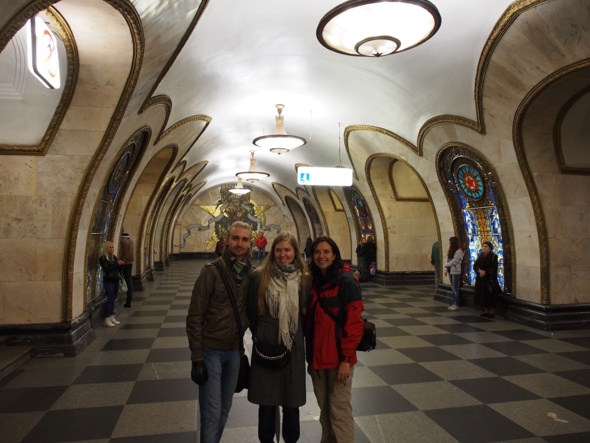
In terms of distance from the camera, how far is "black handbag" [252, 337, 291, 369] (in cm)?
246

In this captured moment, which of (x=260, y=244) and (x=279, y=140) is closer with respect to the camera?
(x=279, y=140)

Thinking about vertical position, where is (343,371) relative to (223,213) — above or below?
below

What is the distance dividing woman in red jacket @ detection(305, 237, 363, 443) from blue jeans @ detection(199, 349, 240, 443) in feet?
1.43

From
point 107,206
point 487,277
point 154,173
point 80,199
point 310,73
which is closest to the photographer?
point 80,199

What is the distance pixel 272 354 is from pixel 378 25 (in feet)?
10.3

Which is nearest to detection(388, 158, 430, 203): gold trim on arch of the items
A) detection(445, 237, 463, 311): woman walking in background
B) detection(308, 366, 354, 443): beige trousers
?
detection(445, 237, 463, 311): woman walking in background

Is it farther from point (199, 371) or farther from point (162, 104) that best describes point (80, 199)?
point (199, 371)

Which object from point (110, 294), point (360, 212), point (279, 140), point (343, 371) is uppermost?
point (279, 140)

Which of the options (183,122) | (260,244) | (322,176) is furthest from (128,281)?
(260,244)

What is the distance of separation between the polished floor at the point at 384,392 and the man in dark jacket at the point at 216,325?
31.8 inches

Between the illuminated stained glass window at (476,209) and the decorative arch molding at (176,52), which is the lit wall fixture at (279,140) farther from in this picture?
the decorative arch molding at (176,52)

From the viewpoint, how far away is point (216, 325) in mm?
2523

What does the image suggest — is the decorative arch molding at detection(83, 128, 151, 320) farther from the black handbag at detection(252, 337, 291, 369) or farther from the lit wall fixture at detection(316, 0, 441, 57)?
the black handbag at detection(252, 337, 291, 369)

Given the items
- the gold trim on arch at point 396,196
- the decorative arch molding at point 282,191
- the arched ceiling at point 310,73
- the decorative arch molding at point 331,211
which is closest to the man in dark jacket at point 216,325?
the arched ceiling at point 310,73
